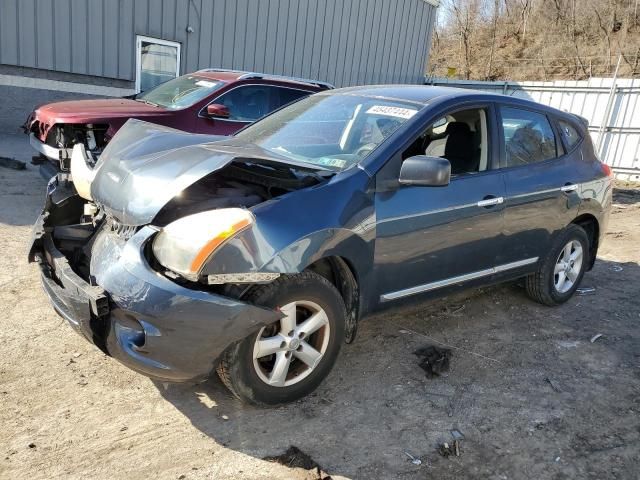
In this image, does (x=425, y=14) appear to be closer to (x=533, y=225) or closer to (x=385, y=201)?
(x=533, y=225)

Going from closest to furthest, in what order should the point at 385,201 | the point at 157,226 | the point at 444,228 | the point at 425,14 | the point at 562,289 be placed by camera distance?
the point at 157,226 < the point at 385,201 < the point at 444,228 < the point at 562,289 < the point at 425,14

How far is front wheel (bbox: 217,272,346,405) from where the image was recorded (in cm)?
280

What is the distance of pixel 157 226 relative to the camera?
286cm

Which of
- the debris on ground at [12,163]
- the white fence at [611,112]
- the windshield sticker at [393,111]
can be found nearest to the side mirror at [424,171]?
the windshield sticker at [393,111]

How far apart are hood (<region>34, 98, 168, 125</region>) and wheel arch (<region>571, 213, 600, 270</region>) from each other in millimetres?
5008

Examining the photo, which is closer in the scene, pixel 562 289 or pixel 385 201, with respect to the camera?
pixel 385 201

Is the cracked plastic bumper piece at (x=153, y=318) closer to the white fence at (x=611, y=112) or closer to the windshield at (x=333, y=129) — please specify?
the windshield at (x=333, y=129)

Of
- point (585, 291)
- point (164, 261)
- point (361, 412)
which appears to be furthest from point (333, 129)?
point (585, 291)

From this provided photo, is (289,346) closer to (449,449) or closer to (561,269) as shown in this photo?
(449,449)

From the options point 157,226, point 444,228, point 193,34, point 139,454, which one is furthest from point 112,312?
point 193,34

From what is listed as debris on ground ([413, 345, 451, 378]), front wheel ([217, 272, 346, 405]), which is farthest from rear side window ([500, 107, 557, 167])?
front wheel ([217, 272, 346, 405])

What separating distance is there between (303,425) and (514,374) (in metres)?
1.61

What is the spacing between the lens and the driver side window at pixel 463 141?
3.90m

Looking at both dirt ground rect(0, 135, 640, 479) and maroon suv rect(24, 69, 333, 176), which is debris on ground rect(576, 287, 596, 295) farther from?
maroon suv rect(24, 69, 333, 176)
